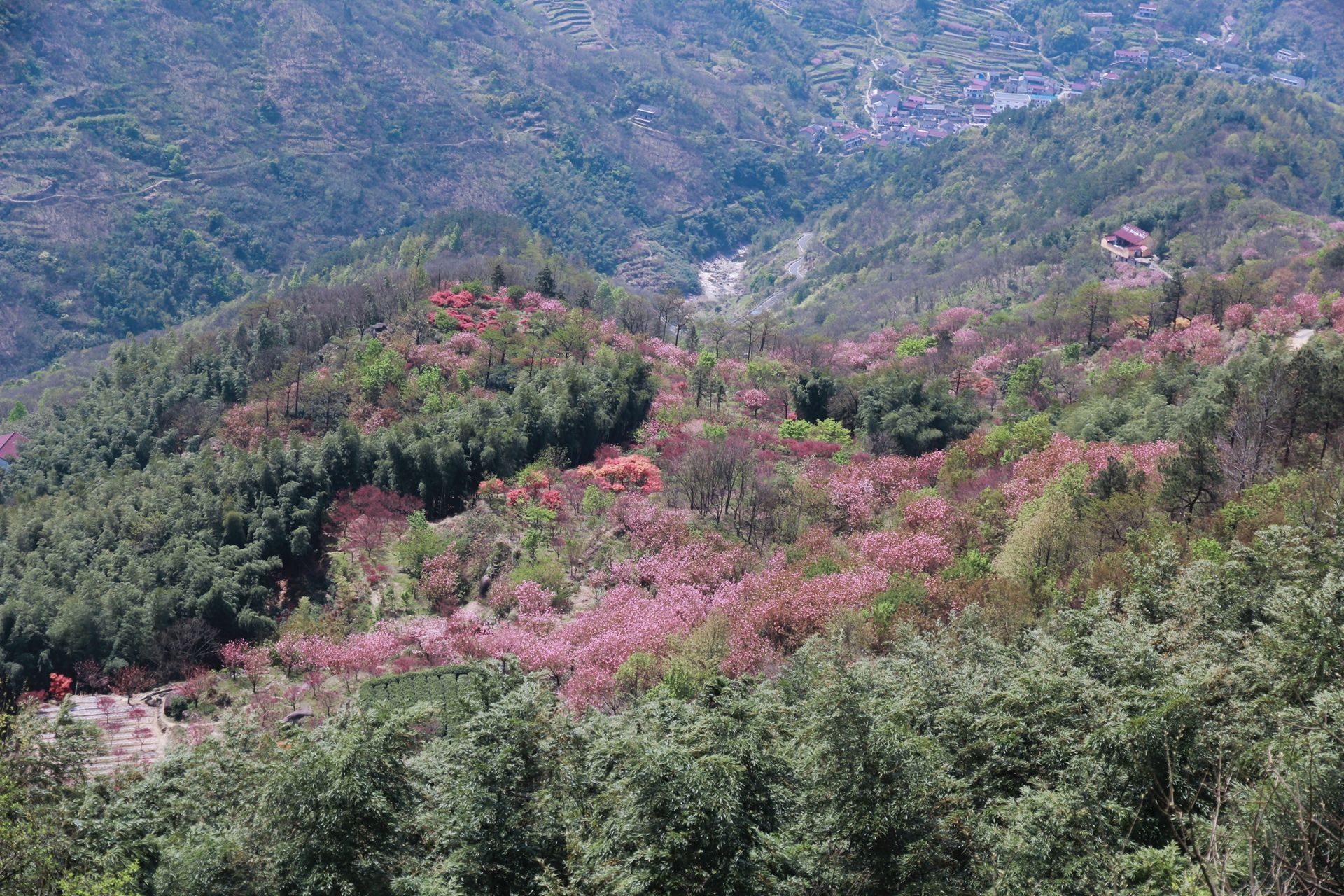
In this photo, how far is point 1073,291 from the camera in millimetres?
112375

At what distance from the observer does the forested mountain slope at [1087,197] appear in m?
128

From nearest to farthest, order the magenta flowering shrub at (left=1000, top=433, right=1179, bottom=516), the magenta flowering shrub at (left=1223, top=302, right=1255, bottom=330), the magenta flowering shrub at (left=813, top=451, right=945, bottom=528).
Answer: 1. the magenta flowering shrub at (left=1000, top=433, right=1179, bottom=516)
2. the magenta flowering shrub at (left=813, top=451, right=945, bottom=528)
3. the magenta flowering shrub at (left=1223, top=302, right=1255, bottom=330)

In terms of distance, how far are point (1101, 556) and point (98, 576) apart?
46.3 meters

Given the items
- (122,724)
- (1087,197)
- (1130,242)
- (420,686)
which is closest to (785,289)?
(1087,197)

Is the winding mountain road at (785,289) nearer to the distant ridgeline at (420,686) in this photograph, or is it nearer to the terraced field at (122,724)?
the distant ridgeline at (420,686)

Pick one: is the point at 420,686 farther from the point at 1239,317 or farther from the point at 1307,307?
the point at 1307,307

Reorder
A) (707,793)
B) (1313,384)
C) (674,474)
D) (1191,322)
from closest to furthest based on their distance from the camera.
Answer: (707,793) → (1313,384) → (674,474) → (1191,322)

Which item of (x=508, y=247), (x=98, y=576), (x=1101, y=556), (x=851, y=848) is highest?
(x=851, y=848)

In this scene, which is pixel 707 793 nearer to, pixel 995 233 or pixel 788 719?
pixel 788 719

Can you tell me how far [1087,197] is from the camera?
5871 inches

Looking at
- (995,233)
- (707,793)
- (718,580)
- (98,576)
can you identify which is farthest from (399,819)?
(995,233)

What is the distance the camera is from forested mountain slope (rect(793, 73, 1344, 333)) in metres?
128

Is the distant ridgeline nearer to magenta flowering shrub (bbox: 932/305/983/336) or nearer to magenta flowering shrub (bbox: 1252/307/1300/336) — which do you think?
magenta flowering shrub (bbox: 1252/307/1300/336)

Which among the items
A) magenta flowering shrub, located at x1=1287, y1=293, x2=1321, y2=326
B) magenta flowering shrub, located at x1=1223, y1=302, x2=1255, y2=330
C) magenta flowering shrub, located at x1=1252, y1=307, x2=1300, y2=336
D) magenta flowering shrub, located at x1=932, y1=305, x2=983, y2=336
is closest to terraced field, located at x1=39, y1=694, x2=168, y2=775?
magenta flowering shrub, located at x1=1252, y1=307, x2=1300, y2=336
